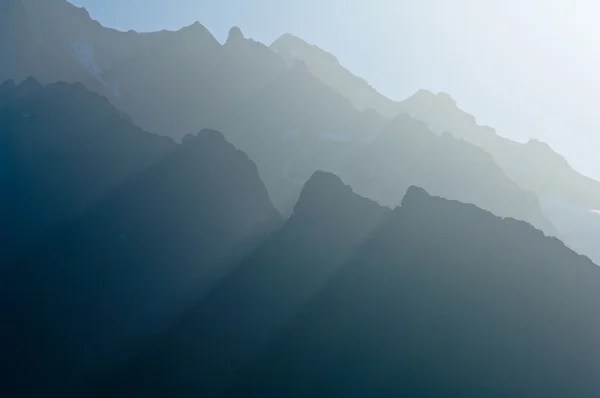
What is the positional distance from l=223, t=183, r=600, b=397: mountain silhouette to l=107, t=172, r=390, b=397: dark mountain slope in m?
3.73

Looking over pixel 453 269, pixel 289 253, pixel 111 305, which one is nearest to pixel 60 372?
pixel 111 305

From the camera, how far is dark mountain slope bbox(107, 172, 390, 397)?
191 ft

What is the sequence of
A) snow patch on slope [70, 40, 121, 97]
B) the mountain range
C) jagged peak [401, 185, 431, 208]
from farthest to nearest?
snow patch on slope [70, 40, 121, 97]
jagged peak [401, 185, 431, 208]
the mountain range

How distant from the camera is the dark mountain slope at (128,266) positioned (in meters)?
59.8

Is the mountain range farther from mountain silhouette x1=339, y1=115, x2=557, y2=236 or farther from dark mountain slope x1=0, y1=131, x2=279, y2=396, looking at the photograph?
mountain silhouette x1=339, y1=115, x2=557, y2=236

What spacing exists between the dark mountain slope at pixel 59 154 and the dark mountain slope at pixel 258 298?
82.3ft

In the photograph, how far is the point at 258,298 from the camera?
65.2 m

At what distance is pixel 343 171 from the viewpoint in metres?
133

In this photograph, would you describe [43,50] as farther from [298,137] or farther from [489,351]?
[489,351]

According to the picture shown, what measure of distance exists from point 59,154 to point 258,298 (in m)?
40.9

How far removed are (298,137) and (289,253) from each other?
259 feet

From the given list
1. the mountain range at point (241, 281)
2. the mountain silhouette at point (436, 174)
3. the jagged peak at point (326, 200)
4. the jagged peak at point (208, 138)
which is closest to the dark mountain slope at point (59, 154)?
the mountain range at point (241, 281)

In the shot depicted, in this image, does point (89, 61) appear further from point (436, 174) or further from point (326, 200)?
point (326, 200)

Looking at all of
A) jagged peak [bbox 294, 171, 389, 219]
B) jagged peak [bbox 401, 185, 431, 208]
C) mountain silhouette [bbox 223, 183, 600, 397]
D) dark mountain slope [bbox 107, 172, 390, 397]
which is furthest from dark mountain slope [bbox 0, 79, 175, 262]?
jagged peak [bbox 401, 185, 431, 208]
